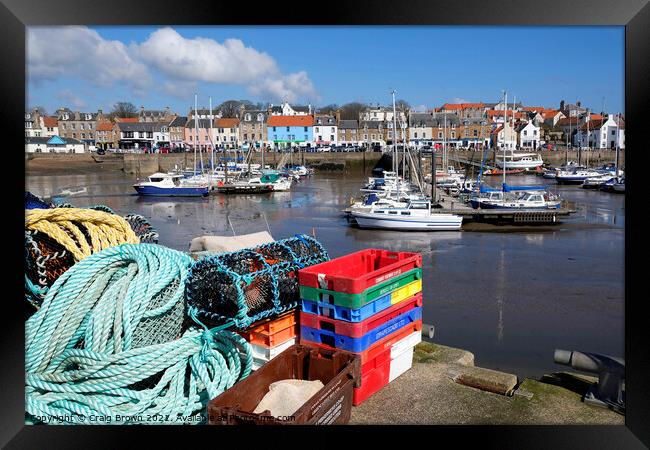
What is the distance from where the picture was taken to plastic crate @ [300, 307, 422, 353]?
13.0ft

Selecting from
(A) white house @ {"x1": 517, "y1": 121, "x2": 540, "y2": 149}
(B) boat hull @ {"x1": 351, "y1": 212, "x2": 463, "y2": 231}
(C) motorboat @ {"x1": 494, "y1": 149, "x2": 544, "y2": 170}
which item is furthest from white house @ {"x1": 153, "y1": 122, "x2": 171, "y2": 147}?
(B) boat hull @ {"x1": 351, "y1": 212, "x2": 463, "y2": 231}

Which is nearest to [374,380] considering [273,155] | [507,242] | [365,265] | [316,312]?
[316,312]

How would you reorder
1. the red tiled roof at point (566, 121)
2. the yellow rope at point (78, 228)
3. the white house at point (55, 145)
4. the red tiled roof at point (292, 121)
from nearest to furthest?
1. the yellow rope at point (78, 228)
2. the white house at point (55, 145)
3. the red tiled roof at point (566, 121)
4. the red tiled roof at point (292, 121)

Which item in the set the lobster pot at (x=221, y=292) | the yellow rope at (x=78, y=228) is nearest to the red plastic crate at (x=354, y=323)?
the lobster pot at (x=221, y=292)

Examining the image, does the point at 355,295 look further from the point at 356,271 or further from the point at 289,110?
the point at 289,110

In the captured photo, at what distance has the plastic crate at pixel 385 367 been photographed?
400cm

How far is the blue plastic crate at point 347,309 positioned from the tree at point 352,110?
2794 inches

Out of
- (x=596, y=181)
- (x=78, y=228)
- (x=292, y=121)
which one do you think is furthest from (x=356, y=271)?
(x=292, y=121)

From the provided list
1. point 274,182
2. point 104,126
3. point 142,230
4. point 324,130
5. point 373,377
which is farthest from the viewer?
point 324,130

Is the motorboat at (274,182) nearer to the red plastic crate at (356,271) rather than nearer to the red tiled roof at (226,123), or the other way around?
the red tiled roof at (226,123)

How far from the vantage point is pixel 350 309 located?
12.8 feet

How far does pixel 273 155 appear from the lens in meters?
56.8

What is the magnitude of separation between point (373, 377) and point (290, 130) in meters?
63.9
